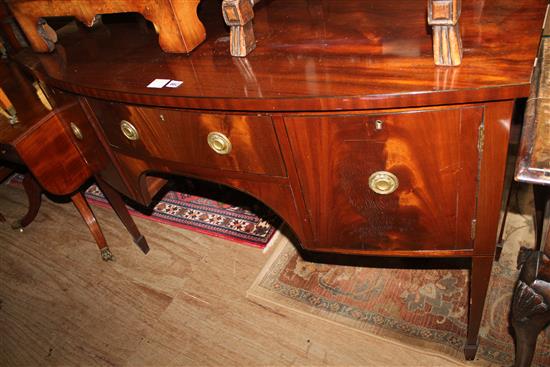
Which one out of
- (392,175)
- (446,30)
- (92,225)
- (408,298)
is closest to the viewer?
(446,30)

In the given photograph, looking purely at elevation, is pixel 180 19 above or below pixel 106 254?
above

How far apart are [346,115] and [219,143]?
1.05ft

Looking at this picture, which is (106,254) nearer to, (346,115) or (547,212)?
(346,115)

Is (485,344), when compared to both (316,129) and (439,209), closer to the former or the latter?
(439,209)

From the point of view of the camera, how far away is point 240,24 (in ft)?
3.09

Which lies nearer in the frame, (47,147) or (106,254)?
(47,147)

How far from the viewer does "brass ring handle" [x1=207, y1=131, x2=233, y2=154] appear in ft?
3.12

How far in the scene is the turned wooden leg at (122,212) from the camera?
174 centimetres

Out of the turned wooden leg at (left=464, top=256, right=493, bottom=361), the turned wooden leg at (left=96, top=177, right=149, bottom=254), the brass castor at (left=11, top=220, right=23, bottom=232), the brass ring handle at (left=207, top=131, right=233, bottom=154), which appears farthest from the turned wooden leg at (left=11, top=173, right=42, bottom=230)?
the turned wooden leg at (left=464, top=256, right=493, bottom=361)

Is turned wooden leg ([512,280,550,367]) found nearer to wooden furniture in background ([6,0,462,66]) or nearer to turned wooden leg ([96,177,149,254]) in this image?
wooden furniture in background ([6,0,462,66])

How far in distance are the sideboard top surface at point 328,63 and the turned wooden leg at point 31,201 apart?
118 cm

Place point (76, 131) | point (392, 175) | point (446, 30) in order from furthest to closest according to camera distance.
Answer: point (76, 131) < point (392, 175) < point (446, 30)

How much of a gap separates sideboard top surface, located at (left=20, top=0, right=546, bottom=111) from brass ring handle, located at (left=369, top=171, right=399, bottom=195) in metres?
0.17

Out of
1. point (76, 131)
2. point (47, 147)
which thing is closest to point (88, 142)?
point (76, 131)
